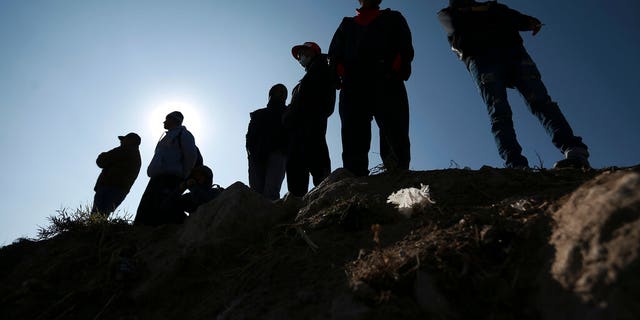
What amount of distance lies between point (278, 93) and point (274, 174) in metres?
1.11

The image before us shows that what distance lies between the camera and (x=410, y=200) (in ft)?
6.47

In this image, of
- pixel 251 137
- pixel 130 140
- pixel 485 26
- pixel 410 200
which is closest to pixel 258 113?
pixel 251 137

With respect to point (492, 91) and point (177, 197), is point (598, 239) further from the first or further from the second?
point (177, 197)

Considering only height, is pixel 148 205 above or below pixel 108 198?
below

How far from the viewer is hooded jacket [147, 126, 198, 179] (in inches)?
145

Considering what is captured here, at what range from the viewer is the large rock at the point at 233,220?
2.10 m

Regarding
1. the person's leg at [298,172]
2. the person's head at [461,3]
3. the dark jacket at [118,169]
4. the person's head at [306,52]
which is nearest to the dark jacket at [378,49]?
the person's head at [461,3]

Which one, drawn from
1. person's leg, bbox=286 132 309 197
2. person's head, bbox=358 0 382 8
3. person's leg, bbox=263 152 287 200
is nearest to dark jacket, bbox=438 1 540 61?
person's head, bbox=358 0 382 8

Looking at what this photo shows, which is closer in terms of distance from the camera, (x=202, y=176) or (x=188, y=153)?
(x=202, y=176)

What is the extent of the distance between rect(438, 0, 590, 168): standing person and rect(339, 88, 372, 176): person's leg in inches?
39.2

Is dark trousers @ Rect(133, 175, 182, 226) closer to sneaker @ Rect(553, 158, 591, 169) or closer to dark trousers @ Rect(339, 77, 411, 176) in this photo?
dark trousers @ Rect(339, 77, 411, 176)

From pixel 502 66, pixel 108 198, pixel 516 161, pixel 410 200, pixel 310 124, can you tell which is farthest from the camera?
pixel 108 198

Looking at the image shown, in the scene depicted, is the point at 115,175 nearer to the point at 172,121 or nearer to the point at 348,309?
the point at 172,121

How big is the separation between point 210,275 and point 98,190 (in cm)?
385
